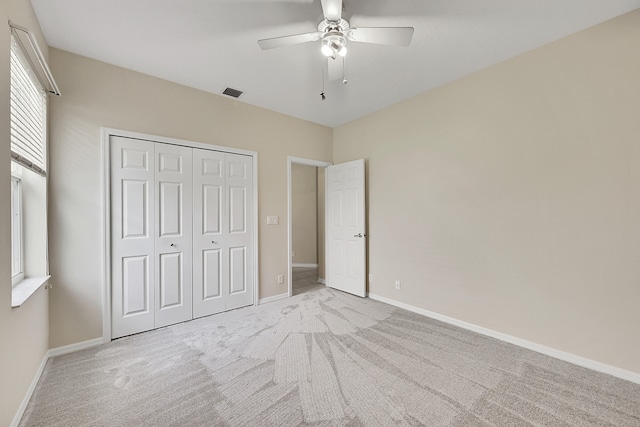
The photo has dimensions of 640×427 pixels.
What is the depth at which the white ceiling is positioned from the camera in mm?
1855

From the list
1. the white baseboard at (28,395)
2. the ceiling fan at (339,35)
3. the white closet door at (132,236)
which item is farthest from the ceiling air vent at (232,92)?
the white baseboard at (28,395)

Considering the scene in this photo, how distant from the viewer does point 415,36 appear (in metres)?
2.16

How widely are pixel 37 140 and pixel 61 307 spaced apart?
1.46 m

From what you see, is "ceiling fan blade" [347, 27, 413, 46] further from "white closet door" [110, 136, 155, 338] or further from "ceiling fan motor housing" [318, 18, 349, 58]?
"white closet door" [110, 136, 155, 338]

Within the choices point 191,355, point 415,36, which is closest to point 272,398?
point 191,355

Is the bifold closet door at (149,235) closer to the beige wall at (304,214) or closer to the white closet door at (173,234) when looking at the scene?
the white closet door at (173,234)

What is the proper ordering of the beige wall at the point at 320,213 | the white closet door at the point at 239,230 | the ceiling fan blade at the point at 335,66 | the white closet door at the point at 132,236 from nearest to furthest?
the ceiling fan blade at the point at 335,66 < the white closet door at the point at 132,236 < the white closet door at the point at 239,230 < the beige wall at the point at 320,213

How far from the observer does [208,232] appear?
10.2 ft

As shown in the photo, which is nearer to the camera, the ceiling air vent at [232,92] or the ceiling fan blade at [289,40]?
the ceiling fan blade at [289,40]

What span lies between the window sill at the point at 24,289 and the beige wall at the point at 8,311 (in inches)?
2.3

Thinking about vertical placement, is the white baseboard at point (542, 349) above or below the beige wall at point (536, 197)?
below

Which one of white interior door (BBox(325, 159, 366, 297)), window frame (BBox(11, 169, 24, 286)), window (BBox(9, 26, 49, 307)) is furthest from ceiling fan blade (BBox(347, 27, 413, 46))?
window frame (BBox(11, 169, 24, 286))

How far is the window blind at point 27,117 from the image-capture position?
5.38ft

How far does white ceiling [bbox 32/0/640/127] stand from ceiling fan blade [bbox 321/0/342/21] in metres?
0.19
